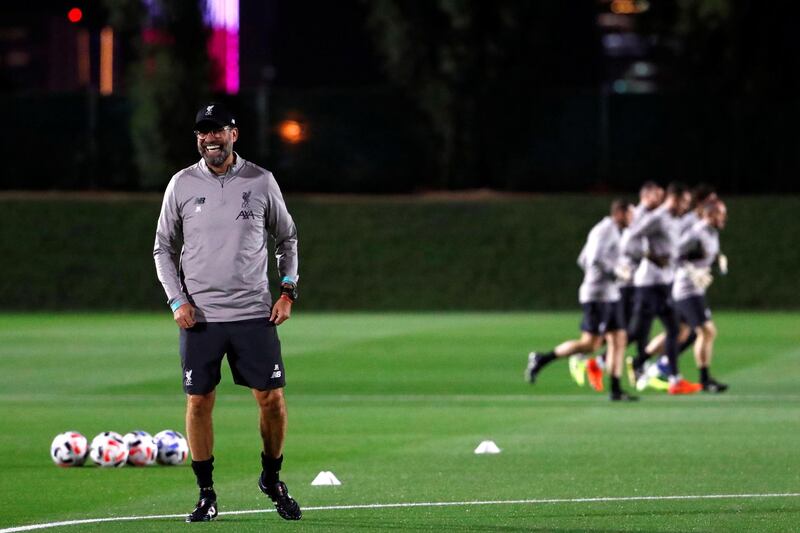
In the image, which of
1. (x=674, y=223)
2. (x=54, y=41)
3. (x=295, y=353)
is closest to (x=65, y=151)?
(x=295, y=353)

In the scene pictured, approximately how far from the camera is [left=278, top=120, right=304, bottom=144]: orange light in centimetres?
4756

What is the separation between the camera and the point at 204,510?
10.4 meters

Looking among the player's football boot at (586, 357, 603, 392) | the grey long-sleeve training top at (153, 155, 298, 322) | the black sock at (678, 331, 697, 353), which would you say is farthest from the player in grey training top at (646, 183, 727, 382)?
the grey long-sleeve training top at (153, 155, 298, 322)

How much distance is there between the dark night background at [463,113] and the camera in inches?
1779

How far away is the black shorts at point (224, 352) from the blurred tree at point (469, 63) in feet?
115

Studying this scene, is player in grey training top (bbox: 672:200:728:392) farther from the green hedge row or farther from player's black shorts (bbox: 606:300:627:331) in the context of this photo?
the green hedge row

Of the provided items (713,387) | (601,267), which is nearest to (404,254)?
(713,387)

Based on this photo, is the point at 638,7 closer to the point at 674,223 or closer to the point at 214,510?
the point at 674,223

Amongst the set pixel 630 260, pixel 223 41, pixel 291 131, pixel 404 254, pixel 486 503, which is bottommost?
pixel 404 254

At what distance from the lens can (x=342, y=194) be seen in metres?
47.1

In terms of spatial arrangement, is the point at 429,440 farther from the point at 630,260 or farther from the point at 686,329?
the point at 686,329

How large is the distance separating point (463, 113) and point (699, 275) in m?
25.5

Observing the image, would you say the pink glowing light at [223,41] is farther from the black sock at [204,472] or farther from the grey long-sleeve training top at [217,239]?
the black sock at [204,472]

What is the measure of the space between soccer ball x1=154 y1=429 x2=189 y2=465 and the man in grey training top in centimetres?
325
